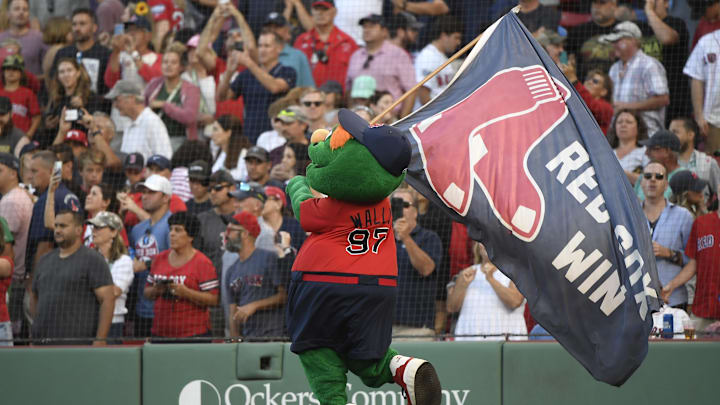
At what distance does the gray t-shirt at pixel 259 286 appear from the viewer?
24.2ft

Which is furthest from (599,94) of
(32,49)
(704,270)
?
(32,49)

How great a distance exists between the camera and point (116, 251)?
8.19m

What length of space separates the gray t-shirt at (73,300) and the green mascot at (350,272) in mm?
2989

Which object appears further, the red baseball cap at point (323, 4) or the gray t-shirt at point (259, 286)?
the red baseball cap at point (323, 4)

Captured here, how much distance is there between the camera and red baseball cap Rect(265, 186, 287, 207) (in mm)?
8070

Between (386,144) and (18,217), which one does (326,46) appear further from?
(386,144)

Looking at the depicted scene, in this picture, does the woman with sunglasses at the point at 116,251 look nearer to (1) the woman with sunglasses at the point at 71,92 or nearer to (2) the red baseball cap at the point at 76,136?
(2) the red baseball cap at the point at 76,136

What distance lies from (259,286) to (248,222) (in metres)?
0.54

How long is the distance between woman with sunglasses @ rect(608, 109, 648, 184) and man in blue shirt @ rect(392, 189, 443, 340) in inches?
69.9

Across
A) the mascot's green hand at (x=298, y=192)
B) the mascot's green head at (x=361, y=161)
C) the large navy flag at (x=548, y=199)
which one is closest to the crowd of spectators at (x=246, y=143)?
the large navy flag at (x=548, y=199)

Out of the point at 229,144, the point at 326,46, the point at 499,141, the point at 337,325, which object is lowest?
the point at 337,325

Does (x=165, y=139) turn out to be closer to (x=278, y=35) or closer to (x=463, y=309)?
(x=278, y=35)

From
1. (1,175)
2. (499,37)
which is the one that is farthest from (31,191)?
(499,37)

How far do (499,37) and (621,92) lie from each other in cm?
314
